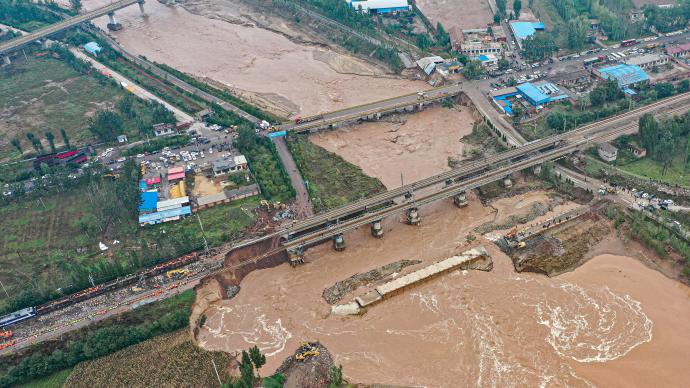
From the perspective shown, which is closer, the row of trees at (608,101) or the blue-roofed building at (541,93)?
the row of trees at (608,101)

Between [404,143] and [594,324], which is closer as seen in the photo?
[594,324]

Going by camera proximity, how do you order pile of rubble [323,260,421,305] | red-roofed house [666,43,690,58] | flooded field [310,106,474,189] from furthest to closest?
red-roofed house [666,43,690,58], flooded field [310,106,474,189], pile of rubble [323,260,421,305]

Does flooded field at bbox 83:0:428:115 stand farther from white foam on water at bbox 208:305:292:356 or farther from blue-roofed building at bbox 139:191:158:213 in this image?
white foam on water at bbox 208:305:292:356

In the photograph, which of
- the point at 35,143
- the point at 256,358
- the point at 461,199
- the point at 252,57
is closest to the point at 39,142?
the point at 35,143

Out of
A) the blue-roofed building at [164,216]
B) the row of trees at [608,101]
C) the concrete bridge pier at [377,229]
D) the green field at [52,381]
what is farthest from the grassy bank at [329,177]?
the green field at [52,381]

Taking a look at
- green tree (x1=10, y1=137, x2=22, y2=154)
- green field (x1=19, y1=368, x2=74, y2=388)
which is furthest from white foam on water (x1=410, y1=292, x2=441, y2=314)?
green tree (x1=10, y1=137, x2=22, y2=154)

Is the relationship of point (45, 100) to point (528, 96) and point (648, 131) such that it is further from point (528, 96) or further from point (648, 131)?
point (648, 131)

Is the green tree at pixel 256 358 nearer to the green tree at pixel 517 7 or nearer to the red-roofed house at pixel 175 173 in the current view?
the red-roofed house at pixel 175 173
